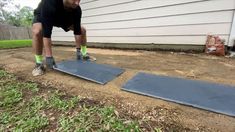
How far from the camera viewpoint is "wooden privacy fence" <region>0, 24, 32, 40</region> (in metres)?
14.5

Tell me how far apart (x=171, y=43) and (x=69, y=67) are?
1.85m

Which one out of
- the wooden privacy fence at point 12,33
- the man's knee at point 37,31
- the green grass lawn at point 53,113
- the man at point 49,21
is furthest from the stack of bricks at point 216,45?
the wooden privacy fence at point 12,33

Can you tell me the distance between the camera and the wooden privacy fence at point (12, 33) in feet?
47.5

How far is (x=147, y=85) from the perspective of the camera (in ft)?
5.36

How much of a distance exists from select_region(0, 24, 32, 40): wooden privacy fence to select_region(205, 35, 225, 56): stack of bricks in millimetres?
15349

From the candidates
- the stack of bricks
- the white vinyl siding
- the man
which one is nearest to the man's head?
the man

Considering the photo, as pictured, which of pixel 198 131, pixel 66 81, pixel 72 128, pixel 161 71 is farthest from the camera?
pixel 161 71

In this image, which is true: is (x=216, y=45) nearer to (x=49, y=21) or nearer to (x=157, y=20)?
(x=157, y=20)

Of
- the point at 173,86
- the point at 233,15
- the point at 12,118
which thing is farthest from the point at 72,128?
the point at 233,15

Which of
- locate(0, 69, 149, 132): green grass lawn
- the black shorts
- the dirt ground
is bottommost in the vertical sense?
locate(0, 69, 149, 132): green grass lawn

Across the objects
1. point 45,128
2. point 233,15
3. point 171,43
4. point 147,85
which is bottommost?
point 45,128

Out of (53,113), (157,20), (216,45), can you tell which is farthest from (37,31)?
(216,45)

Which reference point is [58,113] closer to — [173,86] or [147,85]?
[147,85]

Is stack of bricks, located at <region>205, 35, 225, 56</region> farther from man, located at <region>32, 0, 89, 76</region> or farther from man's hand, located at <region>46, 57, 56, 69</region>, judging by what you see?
man's hand, located at <region>46, 57, 56, 69</region>
